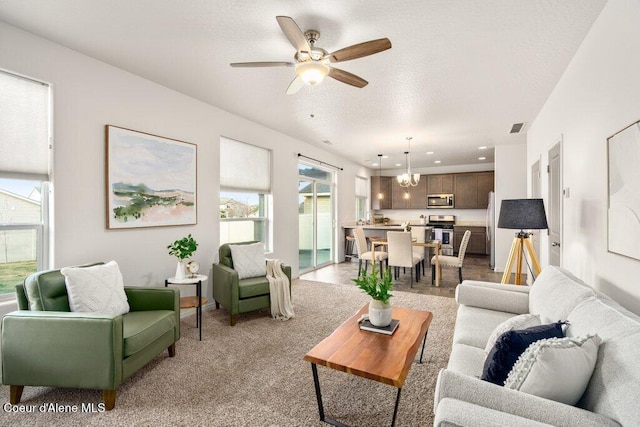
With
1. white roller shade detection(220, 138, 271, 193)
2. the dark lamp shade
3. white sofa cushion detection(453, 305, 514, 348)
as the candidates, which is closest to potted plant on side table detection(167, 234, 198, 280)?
white roller shade detection(220, 138, 271, 193)

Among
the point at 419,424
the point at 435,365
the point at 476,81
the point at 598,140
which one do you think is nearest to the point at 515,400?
the point at 419,424

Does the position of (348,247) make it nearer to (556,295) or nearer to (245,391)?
(245,391)

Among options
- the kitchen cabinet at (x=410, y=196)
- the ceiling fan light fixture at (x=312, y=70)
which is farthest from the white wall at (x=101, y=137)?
the kitchen cabinet at (x=410, y=196)

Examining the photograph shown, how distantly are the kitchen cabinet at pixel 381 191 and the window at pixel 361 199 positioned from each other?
0.82ft

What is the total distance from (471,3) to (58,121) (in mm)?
3283

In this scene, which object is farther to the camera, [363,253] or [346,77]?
[363,253]

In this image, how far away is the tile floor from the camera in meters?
4.86

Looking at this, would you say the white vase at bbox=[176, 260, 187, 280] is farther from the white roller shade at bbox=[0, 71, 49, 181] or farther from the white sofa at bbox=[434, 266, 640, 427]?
the white sofa at bbox=[434, 266, 640, 427]

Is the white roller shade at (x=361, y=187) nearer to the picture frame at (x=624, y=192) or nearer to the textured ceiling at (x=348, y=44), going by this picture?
the textured ceiling at (x=348, y=44)

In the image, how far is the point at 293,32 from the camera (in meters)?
1.87

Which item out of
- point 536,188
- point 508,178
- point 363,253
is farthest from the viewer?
point 508,178

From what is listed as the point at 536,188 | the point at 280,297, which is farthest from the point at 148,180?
the point at 536,188

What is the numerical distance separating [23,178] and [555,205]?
497cm

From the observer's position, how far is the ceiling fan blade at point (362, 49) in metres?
1.90
